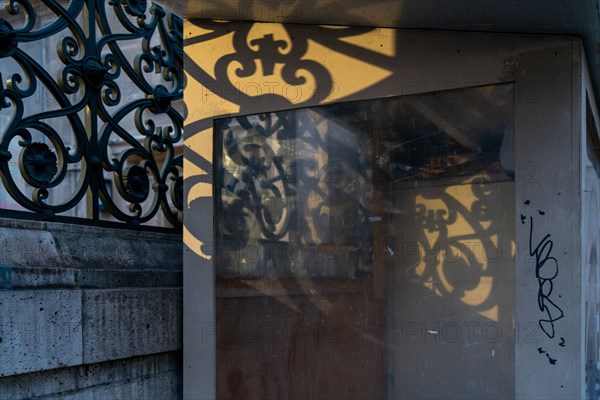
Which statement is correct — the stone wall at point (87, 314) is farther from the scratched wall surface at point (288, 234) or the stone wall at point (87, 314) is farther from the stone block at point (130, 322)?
the scratched wall surface at point (288, 234)

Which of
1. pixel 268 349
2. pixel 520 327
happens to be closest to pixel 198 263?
pixel 268 349

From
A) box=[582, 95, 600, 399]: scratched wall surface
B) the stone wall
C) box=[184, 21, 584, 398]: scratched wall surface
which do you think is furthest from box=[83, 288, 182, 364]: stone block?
box=[582, 95, 600, 399]: scratched wall surface

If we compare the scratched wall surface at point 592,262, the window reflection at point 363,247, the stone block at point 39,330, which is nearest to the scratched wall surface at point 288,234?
the window reflection at point 363,247

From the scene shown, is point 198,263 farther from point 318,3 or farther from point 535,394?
point 535,394

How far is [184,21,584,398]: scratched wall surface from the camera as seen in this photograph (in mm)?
3742

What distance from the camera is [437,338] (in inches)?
149

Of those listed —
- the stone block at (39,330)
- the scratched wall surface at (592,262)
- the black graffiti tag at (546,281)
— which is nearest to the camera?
the stone block at (39,330)

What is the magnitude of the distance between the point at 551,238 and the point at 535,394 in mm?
823

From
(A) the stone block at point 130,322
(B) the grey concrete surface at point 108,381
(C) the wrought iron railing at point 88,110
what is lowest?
(B) the grey concrete surface at point 108,381

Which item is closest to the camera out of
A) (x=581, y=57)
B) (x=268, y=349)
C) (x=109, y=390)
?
(x=581, y=57)

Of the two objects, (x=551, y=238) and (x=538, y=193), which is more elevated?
(x=538, y=193)

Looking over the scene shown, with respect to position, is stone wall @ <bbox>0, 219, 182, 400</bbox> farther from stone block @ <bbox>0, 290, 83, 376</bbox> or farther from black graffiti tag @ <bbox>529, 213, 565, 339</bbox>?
black graffiti tag @ <bbox>529, 213, 565, 339</bbox>

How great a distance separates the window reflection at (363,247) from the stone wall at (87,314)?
408mm

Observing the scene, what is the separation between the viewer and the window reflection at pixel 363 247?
368 cm
